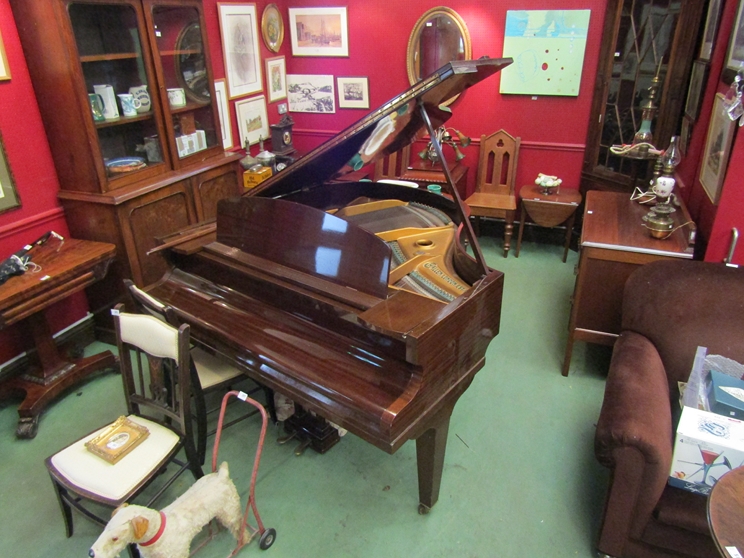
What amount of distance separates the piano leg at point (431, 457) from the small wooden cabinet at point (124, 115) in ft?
5.57

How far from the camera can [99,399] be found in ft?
9.29

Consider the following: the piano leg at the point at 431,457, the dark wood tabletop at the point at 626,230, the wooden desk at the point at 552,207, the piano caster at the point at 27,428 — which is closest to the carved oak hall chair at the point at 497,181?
the wooden desk at the point at 552,207

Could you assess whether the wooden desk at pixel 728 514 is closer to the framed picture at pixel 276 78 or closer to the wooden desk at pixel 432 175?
the wooden desk at pixel 432 175

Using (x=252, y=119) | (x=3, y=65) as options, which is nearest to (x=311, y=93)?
(x=252, y=119)

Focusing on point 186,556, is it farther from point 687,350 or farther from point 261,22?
point 261,22

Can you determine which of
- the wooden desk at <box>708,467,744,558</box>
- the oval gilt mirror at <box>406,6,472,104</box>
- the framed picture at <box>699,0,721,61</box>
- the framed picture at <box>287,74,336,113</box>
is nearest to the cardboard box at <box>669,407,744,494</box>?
the wooden desk at <box>708,467,744,558</box>

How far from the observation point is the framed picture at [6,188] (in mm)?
2658

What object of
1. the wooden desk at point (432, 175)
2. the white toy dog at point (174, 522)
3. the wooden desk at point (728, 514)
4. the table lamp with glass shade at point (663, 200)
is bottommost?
the white toy dog at point (174, 522)

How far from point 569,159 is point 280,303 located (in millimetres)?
3337

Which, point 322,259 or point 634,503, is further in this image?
point 322,259

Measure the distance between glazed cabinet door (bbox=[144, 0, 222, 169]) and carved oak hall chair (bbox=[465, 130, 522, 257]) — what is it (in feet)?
7.29

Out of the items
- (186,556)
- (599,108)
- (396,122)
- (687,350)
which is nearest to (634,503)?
(687,350)

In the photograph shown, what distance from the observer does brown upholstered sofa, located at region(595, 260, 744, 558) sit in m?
1.67

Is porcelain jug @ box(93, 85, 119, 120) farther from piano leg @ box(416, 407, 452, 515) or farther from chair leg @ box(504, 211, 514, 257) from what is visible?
chair leg @ box(504, 211, 514, 257)
